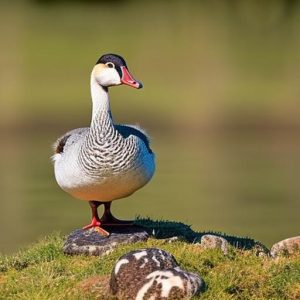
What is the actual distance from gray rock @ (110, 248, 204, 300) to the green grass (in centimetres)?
14

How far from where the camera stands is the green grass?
28.9 ft

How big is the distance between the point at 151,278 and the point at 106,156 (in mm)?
1810

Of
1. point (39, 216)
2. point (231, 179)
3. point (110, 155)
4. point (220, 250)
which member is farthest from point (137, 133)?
point (231, 179)

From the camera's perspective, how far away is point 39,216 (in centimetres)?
1923

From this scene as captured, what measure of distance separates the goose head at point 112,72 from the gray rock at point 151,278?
1849mm

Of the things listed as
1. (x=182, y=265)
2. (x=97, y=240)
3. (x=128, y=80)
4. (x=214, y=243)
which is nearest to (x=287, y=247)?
(x=214, y=243)

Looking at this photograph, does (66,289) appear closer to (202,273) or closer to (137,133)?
(202,273)

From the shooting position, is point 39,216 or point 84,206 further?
point 84,206

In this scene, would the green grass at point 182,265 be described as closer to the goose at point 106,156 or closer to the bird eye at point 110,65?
the goose at point 106,156

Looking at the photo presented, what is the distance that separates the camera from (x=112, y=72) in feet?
33.4

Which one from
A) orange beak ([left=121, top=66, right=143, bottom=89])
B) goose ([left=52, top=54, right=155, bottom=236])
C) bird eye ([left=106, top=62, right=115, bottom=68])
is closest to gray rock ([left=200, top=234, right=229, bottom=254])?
goose ([left=52, top=54, right=155, bottom=236])

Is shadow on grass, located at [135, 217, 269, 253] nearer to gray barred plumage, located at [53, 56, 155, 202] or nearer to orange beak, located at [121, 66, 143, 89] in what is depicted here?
gray barred plumage, located at [53, 56, 155, 202]

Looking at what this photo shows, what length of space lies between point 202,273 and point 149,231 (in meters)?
1.65

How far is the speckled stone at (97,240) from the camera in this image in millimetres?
10102
